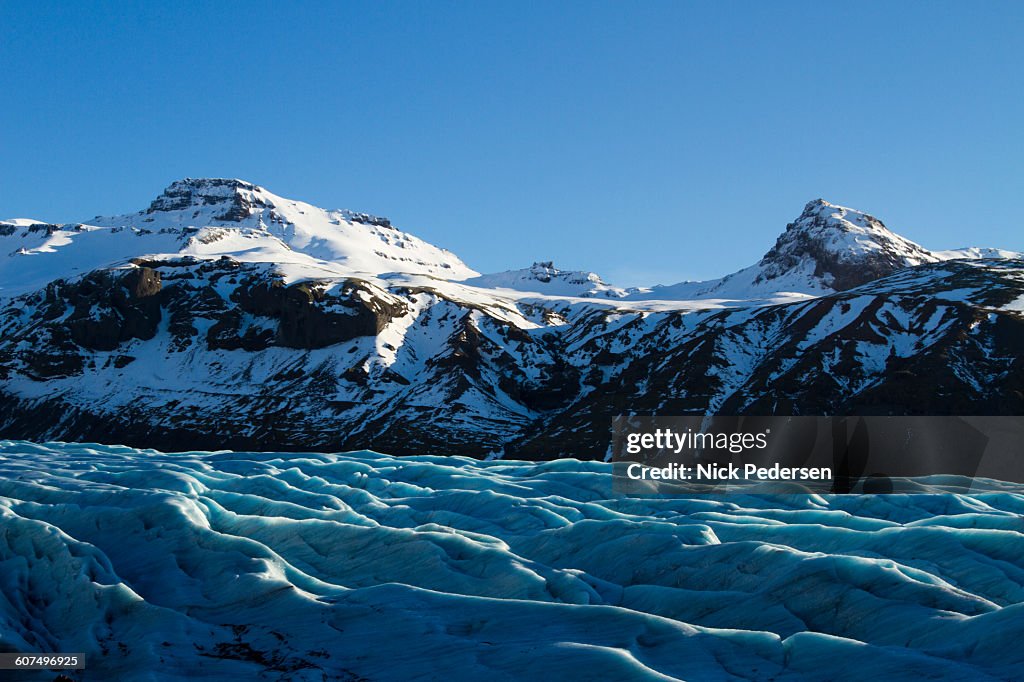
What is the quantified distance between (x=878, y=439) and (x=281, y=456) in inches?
3913

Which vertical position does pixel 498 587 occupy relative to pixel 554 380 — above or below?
below

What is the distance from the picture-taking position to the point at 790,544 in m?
25.6

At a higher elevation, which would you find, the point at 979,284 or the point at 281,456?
the point at 979,284

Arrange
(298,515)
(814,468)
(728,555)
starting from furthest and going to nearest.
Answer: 1. (814,468)
2. (298,515)
3. (728,555)

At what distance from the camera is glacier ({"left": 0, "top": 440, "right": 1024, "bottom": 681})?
57.6 ft

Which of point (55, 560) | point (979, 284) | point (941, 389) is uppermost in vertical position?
point (979, 284)

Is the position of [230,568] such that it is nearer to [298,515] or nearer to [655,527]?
[298,515]

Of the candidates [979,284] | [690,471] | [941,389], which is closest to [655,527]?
[690,471]

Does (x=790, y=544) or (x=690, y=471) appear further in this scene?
(x=690, y=471)

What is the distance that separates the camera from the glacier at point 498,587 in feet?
57.6

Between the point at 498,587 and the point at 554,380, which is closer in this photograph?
the point at 498,587

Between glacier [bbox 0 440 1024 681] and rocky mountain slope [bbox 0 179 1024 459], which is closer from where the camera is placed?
glacier [bbox 0 440 1024 681]

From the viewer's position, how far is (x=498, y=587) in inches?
885

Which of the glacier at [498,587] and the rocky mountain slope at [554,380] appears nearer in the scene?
the glacier at [498,587]
